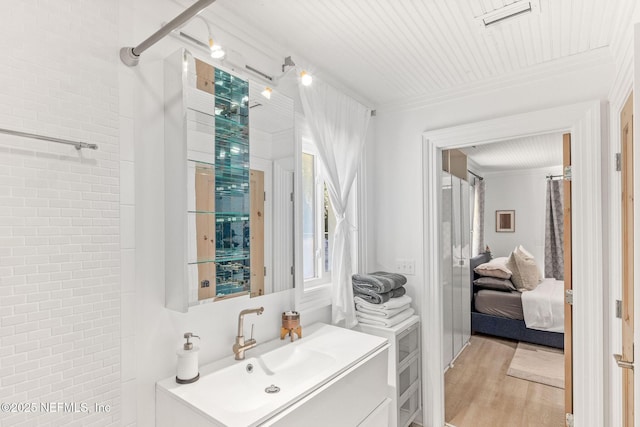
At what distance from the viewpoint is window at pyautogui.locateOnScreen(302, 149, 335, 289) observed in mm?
2145

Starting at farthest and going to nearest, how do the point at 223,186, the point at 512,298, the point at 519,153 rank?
the point at 519,153 < the point at 512,298 < the point at 223,186

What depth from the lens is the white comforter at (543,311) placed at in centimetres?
375

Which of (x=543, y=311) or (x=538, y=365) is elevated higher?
(x=543, y=311)

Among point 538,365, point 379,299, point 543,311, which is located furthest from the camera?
point 543,311

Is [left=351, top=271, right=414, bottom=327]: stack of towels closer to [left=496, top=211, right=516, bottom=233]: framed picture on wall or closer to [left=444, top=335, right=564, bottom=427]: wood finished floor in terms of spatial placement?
[left=444, top=335, right=564, bottom=427]: wood finished floor

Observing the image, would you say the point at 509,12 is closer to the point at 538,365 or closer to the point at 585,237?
the point at 585,237

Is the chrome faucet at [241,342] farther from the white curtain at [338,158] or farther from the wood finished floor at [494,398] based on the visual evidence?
the wood finished floor at [494,398]

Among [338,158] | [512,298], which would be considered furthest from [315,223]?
[512,298]

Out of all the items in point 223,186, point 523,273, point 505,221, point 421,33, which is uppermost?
point 421,33

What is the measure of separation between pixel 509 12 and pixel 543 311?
136 inches

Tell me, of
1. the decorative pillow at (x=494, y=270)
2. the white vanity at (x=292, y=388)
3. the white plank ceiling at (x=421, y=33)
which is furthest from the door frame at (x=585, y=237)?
the decorative pillow at (x=494, y=270)

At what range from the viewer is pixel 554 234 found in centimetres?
541

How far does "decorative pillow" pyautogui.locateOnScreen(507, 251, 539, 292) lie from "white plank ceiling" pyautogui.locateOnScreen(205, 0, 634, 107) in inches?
121

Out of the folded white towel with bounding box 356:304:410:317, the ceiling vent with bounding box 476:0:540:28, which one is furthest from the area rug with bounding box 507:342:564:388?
the ceiling vent with bounding box 476:0:540:28
